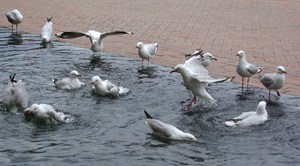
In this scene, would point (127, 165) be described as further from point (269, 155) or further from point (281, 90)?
point (281, 90)

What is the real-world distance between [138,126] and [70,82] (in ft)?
7.60

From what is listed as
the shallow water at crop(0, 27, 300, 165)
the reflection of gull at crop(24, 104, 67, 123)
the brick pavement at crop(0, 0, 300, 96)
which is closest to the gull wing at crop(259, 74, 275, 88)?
the shallow water at crop(0, 27, 300, 165)

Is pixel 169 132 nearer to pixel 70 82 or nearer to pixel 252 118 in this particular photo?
pixel 252 118

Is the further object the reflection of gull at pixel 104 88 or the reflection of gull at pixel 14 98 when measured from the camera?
the reflection of gull at pixel 104 88

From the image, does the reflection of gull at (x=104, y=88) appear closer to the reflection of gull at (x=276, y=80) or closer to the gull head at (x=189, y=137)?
the gull head at (x=189, y=137)

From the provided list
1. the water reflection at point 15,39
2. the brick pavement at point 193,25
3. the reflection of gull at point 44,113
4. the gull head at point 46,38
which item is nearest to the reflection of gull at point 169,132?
the reflection of gull at point 44,113

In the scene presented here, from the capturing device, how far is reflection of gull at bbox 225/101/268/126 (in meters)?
6.60

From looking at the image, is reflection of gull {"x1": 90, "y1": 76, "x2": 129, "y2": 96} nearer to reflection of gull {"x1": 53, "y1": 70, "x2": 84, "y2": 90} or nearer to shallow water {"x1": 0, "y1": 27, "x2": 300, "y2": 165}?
shallow water {"x1": 0, "y1": 27, "x2": 300, "y2": 165}

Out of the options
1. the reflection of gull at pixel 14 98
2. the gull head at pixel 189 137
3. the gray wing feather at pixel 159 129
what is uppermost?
the reflection of gull at pixel 14 98

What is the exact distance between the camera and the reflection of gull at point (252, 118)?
21.6ft

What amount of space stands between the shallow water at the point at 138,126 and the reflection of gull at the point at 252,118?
0.11 m

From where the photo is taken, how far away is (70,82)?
831 centimetres

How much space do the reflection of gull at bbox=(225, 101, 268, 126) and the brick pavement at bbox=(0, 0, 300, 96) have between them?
5.65 ft

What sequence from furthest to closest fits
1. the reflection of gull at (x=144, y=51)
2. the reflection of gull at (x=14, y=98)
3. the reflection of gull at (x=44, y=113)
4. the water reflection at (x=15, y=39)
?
the water reflection at (x=15, y=39) → the reflection of gull at (x=144, y=51) → the reflection of gull at (x=14, y=98) → the reflection of gull at (x=44, y=113)
